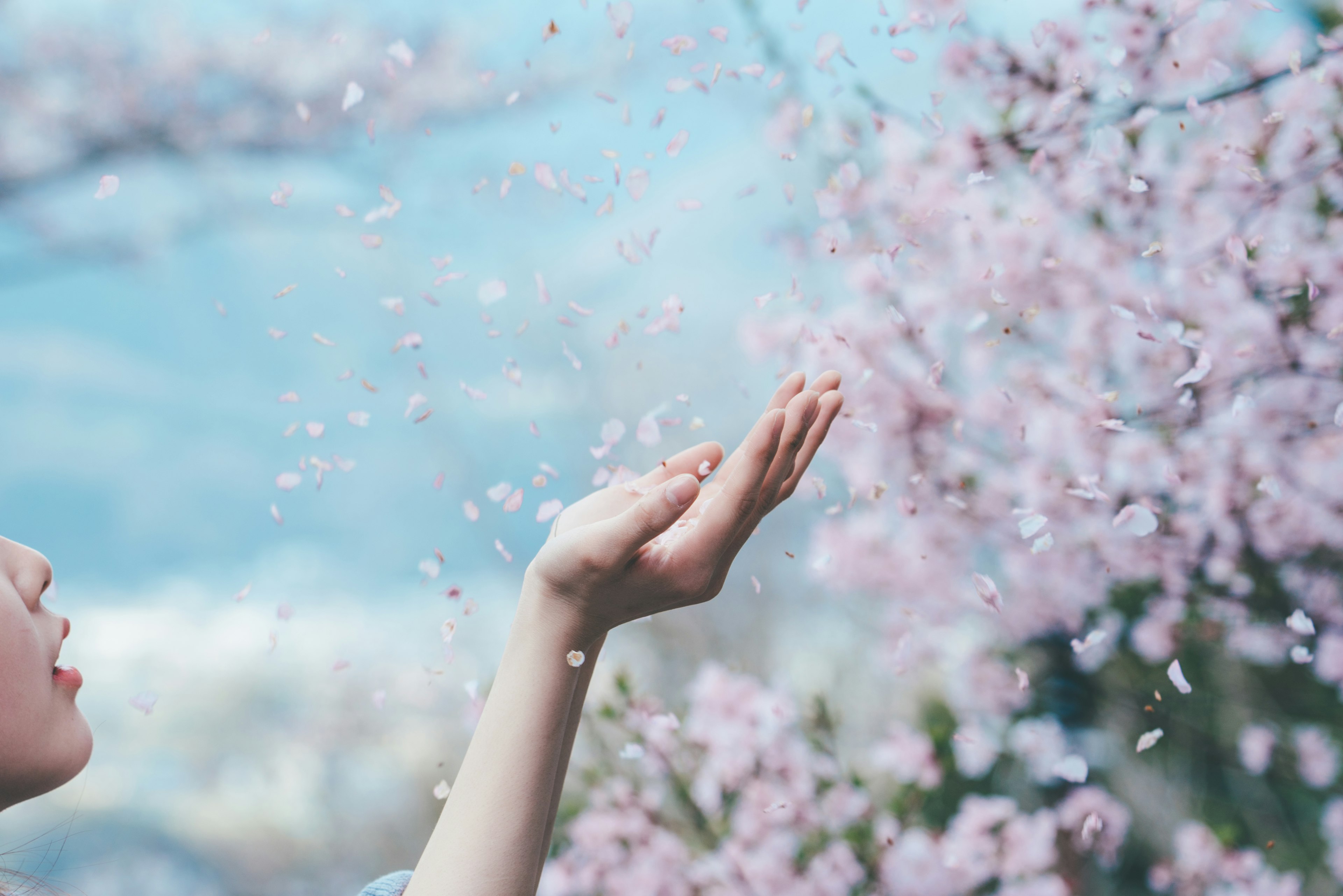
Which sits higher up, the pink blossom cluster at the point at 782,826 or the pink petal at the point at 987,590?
the pink petal at the point at 987,590

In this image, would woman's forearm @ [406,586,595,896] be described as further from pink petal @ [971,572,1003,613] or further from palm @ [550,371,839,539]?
pink petal @ [971,572,1003,613]

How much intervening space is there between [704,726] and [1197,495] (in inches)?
62.9

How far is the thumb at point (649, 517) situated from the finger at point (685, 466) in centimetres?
24

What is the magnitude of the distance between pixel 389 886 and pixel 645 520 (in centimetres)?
57

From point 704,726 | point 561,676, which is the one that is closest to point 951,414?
point 704,726

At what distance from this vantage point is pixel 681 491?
30.1 inches

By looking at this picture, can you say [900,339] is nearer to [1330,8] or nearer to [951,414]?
[951,414]

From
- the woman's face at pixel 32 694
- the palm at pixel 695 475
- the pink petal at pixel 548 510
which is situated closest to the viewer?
the woman's face at pixel 32 694

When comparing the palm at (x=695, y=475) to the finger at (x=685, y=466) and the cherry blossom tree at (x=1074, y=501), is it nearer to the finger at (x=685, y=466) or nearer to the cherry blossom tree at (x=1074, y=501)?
the finger at (x=685, y=466)

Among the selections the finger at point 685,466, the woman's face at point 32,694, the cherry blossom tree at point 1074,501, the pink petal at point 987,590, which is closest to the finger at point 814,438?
the finger at point 685,466

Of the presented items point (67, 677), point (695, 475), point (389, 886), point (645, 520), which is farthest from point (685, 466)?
point (67, 677)

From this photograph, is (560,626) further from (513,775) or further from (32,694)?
(32,694)

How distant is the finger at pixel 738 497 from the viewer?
83cm

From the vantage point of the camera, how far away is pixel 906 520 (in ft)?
8.64
